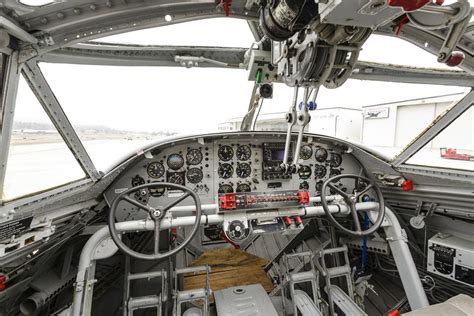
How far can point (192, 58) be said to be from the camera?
182cm

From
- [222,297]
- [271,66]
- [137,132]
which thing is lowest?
[222,297]

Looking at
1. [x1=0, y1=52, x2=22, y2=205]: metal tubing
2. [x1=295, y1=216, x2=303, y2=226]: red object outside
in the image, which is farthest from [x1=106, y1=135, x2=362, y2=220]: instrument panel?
[x1=0, y1=52, x2=22, y2=205]: metal tubing

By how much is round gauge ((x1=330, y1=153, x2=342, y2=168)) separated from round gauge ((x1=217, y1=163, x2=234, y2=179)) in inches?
49.2

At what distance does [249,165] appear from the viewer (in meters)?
2.88

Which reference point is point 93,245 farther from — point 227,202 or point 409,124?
→ point 409,124

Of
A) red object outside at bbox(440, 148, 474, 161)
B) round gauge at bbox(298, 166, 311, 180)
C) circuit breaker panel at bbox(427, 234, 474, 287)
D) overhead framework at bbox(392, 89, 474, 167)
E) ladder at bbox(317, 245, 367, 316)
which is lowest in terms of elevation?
ladder at bbox(317, 245, 367, 316)

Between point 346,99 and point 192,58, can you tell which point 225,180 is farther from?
point 346,99

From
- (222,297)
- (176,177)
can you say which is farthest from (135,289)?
(176,177)

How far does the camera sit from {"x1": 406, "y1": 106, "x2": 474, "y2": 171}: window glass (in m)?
2.25

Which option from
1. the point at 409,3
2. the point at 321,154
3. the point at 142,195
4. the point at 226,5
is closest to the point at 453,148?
Result: the point at 321,154

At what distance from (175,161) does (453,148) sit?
9.03 feet

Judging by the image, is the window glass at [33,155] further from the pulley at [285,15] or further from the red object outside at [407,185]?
the red object outside at [407,185]

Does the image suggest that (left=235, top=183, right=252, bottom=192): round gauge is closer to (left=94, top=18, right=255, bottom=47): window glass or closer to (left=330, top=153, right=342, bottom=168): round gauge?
(left=330, top=153, right=342, bottom=168): round gauge

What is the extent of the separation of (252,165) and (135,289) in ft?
6.53
